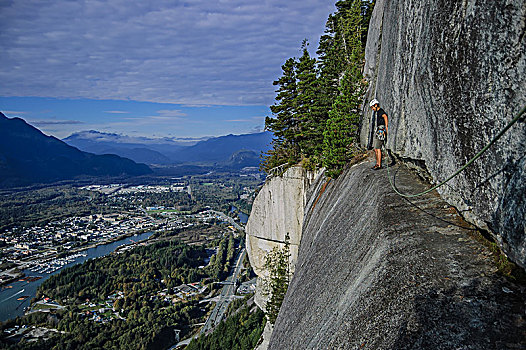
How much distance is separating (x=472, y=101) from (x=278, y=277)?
69.1ft

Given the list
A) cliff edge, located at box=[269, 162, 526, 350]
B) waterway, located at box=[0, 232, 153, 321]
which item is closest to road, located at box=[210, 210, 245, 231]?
waterway, located at box=[0, 232, 153, 321]

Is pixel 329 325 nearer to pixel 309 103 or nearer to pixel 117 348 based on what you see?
pixel 309 103

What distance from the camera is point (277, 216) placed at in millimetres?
26578

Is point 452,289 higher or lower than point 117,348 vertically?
higher

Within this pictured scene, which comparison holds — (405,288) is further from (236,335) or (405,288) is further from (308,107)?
(236,335)

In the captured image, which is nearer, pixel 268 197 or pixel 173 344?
pixel 268 197

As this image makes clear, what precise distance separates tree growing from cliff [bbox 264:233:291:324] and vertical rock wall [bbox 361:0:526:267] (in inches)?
693

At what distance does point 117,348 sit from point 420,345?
47.7 meters

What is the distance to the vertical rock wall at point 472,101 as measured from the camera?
420cm

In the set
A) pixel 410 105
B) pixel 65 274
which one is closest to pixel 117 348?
pixel 65 274

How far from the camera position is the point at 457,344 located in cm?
396

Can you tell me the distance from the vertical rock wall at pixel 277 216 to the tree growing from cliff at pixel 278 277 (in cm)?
53

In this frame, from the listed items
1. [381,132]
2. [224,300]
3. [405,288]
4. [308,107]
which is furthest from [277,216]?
[224,300]

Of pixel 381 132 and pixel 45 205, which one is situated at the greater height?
pixel 381 132
